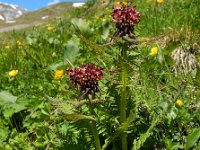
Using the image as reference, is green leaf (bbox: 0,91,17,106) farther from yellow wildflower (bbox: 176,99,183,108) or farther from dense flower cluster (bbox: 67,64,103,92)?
dense flower cluster (bbox: 67,64,103,92)

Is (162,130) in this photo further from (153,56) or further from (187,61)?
(187,61)

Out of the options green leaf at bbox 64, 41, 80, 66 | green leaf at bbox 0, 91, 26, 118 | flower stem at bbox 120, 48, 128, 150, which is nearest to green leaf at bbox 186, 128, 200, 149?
flower stem at bbox 120, 48, 128, 150

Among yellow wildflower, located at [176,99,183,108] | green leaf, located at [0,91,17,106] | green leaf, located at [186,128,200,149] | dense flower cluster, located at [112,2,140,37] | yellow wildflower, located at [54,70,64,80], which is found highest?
dense flower cluster, located at [112,2,140,37]

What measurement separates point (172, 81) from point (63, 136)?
1230 millimetres

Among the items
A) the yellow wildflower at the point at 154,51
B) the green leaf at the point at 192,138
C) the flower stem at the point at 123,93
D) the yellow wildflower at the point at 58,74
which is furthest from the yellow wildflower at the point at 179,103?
the yellow wildflower at the point at 58,74

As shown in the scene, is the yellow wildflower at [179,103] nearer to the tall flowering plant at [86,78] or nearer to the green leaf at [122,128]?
the green leaf at [122,128]

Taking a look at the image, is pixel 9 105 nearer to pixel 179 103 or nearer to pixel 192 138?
pixel 179 103

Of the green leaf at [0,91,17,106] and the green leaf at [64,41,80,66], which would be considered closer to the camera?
the green leaf at [0,91,17,106]

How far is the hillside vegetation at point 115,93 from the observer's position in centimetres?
228

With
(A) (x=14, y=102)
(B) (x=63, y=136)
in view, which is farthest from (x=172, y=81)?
(A) (x=14, y=102)

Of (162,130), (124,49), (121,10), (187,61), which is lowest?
(162,130)

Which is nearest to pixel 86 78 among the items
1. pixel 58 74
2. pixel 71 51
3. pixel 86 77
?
pixel 86 77

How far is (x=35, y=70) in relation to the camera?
510cm

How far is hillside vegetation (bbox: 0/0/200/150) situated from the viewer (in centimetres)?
228
